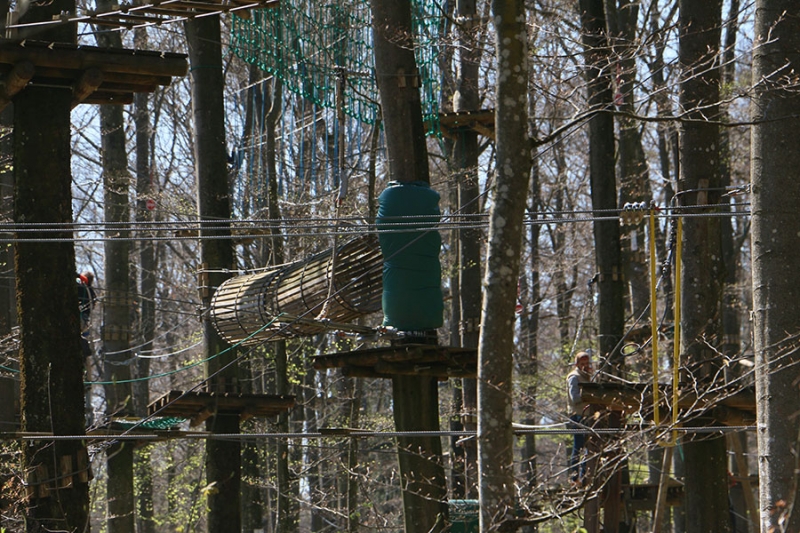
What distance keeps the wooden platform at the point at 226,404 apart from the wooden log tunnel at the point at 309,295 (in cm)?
124

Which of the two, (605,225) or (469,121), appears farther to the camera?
(469,121)

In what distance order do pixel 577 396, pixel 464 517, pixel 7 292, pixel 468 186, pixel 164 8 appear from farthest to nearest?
pixel 468 186 < pixel 7 292 < pixel 464 517 < pixel 577 396 < pixel 164 8

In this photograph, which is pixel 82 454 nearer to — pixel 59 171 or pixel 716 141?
pixel 59 171

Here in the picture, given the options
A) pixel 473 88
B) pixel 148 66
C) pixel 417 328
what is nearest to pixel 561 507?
pixel 417 328

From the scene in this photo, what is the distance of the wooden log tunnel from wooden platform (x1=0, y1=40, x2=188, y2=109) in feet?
7.84

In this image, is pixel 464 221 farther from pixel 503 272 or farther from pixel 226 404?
pixel 503 272

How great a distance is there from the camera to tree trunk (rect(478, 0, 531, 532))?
6188mm

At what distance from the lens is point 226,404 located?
489 inches

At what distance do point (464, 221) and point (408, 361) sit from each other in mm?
4096

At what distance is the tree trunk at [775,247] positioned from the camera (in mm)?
6270

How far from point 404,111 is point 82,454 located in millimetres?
4354

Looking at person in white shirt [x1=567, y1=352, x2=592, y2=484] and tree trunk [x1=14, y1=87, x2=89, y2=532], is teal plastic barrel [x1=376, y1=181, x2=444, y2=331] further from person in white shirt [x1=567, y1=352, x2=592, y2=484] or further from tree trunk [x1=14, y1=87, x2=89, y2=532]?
tree trunk [x1=14, y1=87, x2=89, y2=532]

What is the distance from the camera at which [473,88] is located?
14.1m

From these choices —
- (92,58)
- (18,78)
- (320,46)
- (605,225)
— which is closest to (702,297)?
(605,225)
